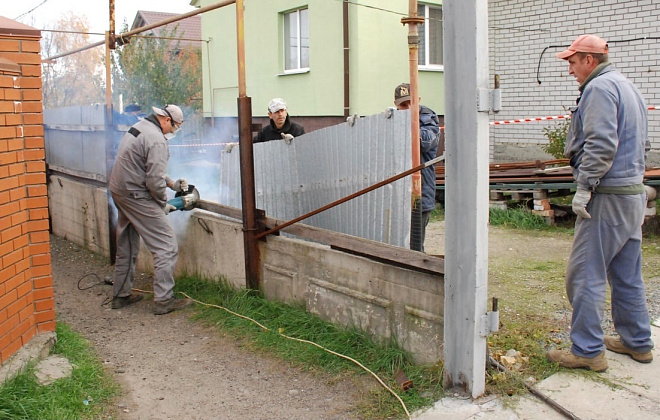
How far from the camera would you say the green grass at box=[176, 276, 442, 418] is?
12.6ft

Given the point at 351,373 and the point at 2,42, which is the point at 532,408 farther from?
the point at 2,42

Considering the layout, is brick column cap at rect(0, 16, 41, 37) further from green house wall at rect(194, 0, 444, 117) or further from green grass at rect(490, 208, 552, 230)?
green house wall at rect(194, 0, 444, 117)

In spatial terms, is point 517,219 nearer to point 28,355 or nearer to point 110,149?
point 110,149

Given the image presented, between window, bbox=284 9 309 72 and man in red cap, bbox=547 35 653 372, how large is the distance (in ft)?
33.8

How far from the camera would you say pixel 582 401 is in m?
3.61

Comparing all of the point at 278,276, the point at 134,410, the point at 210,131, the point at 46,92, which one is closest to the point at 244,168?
the point at 278,276

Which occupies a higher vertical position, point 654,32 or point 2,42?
point 654,32

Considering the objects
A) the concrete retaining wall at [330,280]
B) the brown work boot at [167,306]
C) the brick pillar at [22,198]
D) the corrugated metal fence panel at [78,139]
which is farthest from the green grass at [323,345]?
the corrugated metal fence panel at [78,139]

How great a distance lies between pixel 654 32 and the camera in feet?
31.8

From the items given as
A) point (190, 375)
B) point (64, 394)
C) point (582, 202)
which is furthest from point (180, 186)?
point (582, 202)

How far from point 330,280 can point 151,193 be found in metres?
2.05

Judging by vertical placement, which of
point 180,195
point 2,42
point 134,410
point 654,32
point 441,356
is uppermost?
point 654,32

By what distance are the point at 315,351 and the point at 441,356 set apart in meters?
0.99

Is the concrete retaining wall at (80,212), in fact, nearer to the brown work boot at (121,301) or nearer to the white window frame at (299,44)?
the brown work boot at (121,301)
